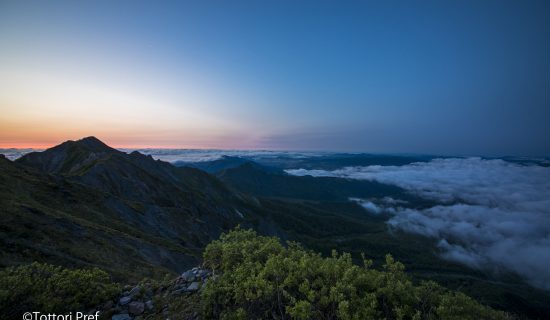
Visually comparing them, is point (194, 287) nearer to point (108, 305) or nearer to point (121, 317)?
point (121, 317)

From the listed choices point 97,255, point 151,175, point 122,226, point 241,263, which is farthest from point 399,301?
point 151,175

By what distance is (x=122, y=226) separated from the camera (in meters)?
57.2

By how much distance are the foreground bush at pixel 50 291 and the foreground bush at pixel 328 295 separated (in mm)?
5843

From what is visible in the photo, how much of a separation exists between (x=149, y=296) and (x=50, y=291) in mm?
3938

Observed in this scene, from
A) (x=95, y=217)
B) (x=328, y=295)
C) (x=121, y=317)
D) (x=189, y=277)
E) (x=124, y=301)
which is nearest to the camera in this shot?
(x=328, y=295)

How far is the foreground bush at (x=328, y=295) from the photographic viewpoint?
8.01 metres

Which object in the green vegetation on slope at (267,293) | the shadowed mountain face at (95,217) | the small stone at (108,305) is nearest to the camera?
the green vegetation on slope at (267,293)

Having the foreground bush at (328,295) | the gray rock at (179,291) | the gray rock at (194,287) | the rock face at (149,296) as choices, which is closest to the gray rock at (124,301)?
the rock face at (149,296)

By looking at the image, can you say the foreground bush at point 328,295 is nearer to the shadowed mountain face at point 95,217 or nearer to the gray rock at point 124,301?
the gray rock at point 124,301

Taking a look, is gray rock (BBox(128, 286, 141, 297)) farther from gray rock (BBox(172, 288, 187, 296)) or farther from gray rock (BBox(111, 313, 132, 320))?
gray rock (BBox(172, 288, 187, 296))

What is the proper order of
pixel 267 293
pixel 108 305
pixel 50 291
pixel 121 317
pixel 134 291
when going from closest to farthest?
pixel 267 293, pixel 121 317, pixel 50 291, pixel 108 305, pixel 134 291

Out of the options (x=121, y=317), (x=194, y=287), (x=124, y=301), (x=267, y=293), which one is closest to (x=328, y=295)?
(x=267, y=293)

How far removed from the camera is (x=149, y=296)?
12.3 m

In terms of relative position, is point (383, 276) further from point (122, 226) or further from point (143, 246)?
point (122, 226)
